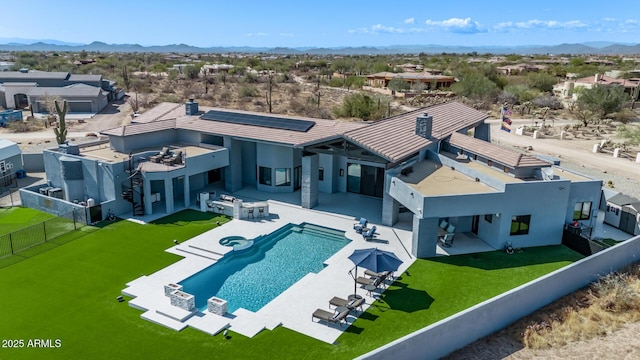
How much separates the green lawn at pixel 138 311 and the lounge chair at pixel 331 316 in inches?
17.9

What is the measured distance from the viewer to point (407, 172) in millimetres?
26594

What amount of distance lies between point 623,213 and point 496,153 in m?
7.55

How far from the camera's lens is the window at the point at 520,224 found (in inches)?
921

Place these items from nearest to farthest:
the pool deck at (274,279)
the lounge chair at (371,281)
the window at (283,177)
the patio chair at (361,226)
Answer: the pool deck at (274,279) → the lounge chair at (371,281) → the patio chair at (361,226) → the window at (283,177)

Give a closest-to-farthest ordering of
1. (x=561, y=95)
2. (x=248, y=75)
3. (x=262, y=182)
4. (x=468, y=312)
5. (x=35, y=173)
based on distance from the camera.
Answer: (x=468, y=312), (x=262, y=182), (x=35, y=173), (x=561, y=95), (x=248, y=75)

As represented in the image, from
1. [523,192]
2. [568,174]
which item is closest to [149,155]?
[523,192]

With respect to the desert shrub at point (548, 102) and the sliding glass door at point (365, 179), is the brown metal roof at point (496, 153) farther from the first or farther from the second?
the desert shrub at point (548, 102)

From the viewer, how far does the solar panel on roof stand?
101 feet

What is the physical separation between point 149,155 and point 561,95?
8304 centimetres

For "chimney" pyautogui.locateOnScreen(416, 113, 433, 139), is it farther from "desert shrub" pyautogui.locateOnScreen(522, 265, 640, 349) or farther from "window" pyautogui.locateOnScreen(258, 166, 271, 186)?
"desert shrub" pyautogui.locateOnScreen(522, 265, 640, 349)

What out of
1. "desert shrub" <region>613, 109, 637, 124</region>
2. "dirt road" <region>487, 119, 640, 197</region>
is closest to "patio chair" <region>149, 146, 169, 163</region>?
"dirt road" <region>487, 119, 640, 197</region>

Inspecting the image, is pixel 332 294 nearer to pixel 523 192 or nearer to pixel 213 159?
pixel 523 192

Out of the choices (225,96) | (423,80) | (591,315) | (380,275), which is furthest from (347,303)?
(423,80)

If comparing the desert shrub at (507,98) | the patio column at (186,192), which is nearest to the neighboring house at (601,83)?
the desert shrub at (507,98)
